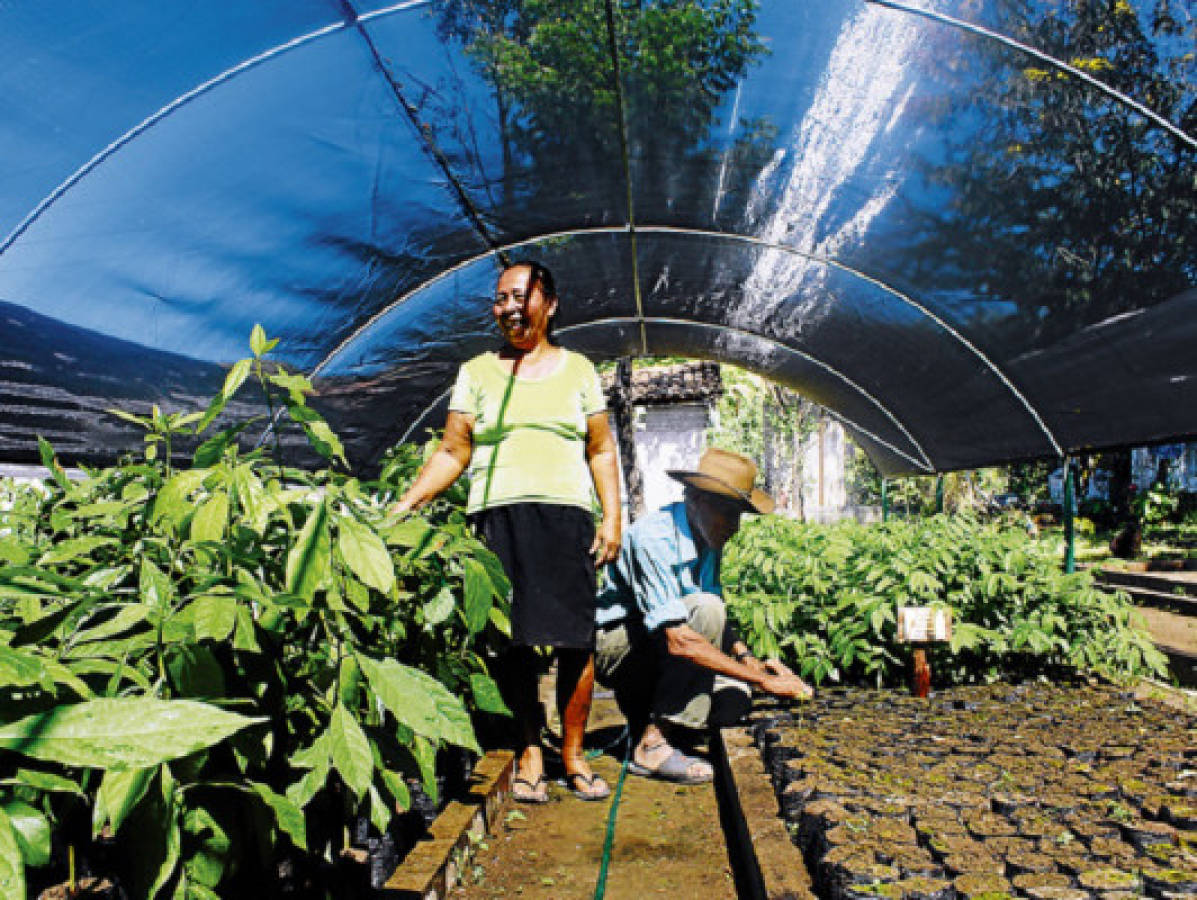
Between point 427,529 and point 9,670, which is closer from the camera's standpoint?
point 9,670

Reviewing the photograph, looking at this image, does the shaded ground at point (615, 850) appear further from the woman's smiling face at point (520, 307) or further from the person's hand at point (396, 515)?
the woman's smiling face at point (520, 307)

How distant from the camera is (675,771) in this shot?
3.17 metres

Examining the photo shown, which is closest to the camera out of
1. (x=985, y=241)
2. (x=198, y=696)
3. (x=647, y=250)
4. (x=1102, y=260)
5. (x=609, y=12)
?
(x=198, y=696)

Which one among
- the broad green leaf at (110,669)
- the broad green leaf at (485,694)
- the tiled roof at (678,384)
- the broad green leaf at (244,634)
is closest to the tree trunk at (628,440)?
the tiled roof at (678,384)

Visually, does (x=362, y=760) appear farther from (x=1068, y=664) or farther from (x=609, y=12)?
(x=1068, y=664)

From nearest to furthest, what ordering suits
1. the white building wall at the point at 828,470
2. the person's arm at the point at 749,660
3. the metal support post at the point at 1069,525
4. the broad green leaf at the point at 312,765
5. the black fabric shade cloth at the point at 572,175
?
the broad green leaf at the point at 312,765
the black fabric shade cloth at the point at 572,175
the person's arm at the point at 749,660
the metal support post at the point at 1069,525
the white building wall at the point at 828,470

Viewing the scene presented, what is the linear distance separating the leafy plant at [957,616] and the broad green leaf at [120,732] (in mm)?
3227

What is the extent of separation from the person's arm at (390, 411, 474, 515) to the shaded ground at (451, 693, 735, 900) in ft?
3.34

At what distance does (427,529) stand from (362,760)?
1.97ft

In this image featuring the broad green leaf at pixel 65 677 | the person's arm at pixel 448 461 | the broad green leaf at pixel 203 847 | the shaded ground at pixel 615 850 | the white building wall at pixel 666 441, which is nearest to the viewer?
the broad green leaf at pixel 65 677

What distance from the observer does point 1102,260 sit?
171 inches

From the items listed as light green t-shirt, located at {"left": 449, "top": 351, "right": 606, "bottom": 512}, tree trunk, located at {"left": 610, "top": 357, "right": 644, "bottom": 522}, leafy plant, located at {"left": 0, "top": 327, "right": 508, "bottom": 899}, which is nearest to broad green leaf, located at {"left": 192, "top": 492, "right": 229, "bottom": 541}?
leafy plant, located at {"left": 0, "top": 327, "right": 508, "bottom": 899}

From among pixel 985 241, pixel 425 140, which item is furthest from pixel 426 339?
pixel 985 241

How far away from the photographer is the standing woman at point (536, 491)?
9.29 feet
